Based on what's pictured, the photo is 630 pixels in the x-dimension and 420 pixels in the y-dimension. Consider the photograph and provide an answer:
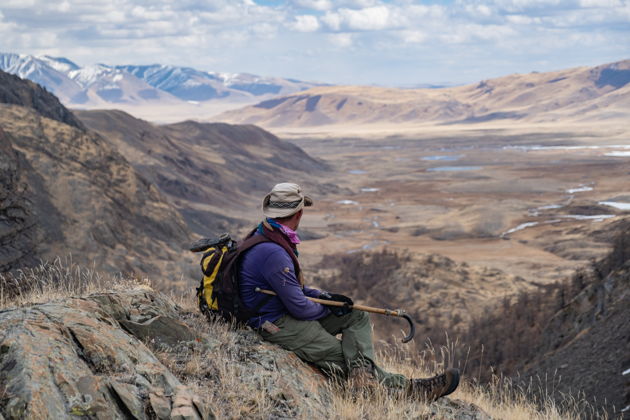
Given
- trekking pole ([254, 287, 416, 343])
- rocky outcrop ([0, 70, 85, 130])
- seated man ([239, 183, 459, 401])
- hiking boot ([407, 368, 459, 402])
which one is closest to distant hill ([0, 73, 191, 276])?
rocky outcrop ([0, 70, 85, 130])

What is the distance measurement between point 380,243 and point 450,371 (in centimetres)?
3540

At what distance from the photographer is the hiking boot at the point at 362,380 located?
440 centimetres

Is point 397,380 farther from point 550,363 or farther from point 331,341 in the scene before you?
point 550,363

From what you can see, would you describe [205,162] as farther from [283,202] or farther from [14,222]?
[283,202]

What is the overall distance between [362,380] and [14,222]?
14.9 metres

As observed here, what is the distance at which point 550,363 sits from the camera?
36.6 feet

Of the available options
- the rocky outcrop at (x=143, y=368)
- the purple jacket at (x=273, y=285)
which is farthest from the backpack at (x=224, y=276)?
the rocky outcrop at (x=143, y=368)

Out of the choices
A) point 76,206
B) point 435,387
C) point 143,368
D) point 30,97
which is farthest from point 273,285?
point 30,97

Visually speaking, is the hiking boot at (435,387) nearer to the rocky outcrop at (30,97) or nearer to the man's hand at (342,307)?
the man's hand at (342,307)

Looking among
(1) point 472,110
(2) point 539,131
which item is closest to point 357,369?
(2) point 539,131

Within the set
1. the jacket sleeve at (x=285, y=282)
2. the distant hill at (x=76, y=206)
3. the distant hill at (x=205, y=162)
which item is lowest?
the distant hill at (x=205, y=162)

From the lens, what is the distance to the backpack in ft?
15.2

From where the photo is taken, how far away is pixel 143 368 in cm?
354

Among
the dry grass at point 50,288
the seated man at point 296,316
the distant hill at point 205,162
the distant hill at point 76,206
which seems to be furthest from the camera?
the distant hill at point 205,162
